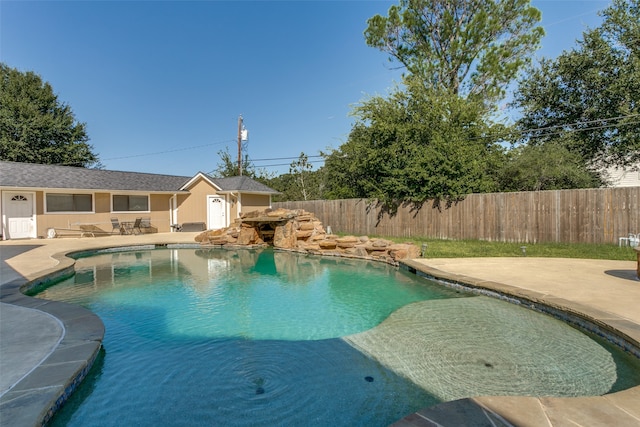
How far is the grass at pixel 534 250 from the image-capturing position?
8.22 meters

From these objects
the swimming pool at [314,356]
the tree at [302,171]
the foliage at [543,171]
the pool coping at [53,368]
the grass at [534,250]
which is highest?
the tree at [302,171]

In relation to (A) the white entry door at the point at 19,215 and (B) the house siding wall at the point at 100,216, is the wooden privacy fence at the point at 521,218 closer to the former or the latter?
(B) the house siding wall at the point at 100,216

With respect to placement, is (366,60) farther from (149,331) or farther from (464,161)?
(149,331)

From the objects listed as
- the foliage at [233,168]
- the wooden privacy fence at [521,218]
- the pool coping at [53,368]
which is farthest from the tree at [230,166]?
the pool coping at [53,368]

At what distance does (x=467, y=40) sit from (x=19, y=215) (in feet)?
73.7

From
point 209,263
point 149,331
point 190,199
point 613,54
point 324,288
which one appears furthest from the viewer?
point 190,199

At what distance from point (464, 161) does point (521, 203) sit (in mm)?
2647

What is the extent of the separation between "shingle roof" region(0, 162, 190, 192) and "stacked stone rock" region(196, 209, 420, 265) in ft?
20.4

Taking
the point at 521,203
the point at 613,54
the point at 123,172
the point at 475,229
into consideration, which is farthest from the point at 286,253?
the point at 613,54

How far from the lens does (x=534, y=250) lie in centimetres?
923

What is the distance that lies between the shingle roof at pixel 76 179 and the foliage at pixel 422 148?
11.2 m

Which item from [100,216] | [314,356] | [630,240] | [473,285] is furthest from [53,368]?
[100,216]

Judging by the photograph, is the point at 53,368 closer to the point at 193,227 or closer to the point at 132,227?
the point at 132,227

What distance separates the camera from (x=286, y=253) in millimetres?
11422
